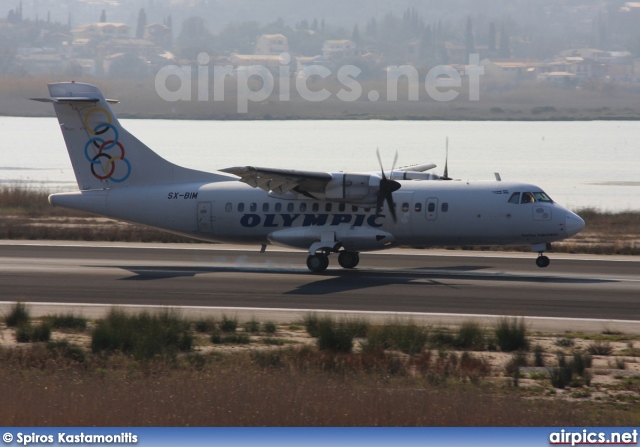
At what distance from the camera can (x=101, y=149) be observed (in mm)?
32094

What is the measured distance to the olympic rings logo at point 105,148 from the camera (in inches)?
1259

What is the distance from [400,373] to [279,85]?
494ft

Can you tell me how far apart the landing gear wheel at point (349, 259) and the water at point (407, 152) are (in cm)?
3260

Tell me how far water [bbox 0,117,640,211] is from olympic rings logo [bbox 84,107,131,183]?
36.6 meters

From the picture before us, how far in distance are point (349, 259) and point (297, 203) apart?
2691mm

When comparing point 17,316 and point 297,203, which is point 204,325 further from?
point 297,203

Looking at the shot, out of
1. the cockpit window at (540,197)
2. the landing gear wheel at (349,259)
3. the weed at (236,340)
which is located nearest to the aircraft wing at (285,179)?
the landing gear wheel at (349,259)

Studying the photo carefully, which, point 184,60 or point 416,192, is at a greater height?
point 184,60

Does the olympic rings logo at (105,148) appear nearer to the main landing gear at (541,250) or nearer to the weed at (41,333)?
the weed at (41,333)

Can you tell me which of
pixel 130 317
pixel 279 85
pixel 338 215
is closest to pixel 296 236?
pixel 338 215

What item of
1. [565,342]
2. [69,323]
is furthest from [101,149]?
[565,342]

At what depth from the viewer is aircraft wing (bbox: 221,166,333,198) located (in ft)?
94.1

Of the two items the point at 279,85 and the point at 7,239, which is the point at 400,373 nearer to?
the point at 7,239

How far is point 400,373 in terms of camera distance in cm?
1561
